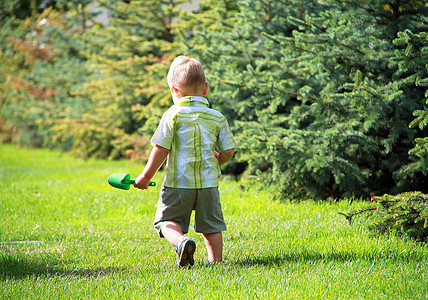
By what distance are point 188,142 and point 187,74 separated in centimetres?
49

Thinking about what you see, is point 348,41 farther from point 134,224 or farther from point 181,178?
point 134,224

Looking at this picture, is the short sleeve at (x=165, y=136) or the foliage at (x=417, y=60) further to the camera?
the foliage at (x=417, y=60)

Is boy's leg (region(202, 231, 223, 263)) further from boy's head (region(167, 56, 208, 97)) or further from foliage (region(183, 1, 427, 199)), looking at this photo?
foliage (region(183, 1, 427, 199))

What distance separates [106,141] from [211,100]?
460 cm

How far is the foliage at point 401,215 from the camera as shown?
3.55 metres

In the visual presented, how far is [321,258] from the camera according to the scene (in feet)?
11.2

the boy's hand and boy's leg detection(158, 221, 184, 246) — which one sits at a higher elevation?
the boy's hand

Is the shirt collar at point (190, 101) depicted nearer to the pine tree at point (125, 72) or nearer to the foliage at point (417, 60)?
the foliage at point (417, 60)

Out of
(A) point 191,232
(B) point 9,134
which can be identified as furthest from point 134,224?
(B) point 9,134

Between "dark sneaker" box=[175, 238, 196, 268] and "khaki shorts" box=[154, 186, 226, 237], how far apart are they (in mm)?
248

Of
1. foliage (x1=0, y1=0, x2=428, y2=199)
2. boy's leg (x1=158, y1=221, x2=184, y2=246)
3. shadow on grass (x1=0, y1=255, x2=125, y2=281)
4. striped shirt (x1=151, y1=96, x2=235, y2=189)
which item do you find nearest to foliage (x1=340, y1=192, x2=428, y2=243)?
foliage (x1=0, y1=0, x2=428, y2=199)

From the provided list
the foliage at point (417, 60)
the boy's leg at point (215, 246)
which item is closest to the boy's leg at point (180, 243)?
the boy's leg at point (215, 246)

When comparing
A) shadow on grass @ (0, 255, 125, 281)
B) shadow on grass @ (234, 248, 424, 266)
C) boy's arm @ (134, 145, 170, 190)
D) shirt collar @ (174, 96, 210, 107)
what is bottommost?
shadow on grass @ (0, 255, 125, 281)

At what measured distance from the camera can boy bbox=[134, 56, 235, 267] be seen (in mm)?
3230
